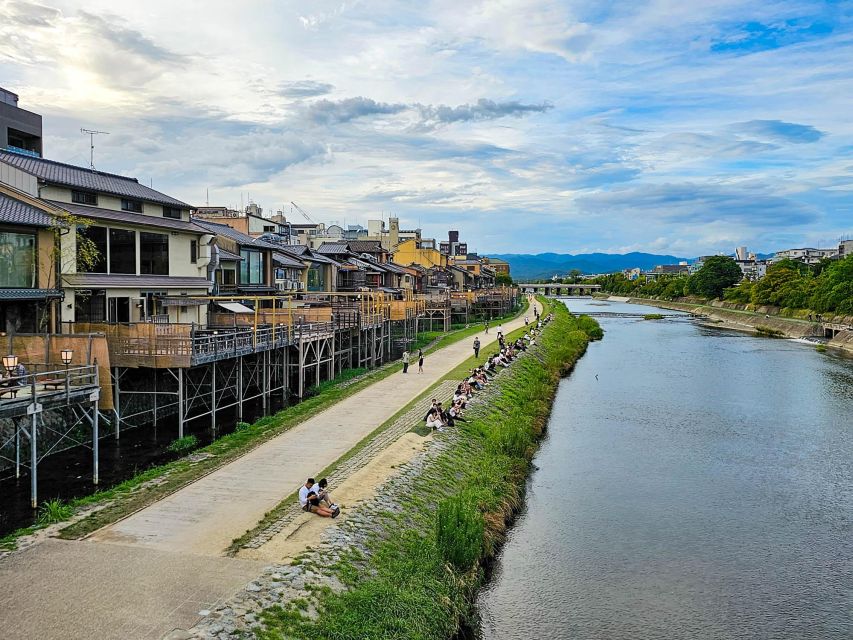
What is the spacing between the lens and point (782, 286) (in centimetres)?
10744

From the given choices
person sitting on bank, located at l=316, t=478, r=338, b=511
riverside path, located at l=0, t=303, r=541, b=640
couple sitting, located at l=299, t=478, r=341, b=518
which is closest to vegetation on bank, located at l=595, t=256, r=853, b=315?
person sitting on bank, located at l=316, t=478, r=338, b=511

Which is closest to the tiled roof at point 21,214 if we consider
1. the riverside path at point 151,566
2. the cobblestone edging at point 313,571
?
the riverside path at point 151,566

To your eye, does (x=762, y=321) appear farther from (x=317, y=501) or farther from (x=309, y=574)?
(x=309, y=574)

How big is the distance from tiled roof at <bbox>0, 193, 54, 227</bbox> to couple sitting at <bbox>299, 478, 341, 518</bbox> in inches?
581

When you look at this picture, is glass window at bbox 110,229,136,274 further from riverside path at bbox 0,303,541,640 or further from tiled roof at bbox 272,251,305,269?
tiled roof at bbox 272,251,305,269

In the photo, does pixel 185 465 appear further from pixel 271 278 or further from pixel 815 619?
pixel 271 278

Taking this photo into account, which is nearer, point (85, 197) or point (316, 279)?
point (85, 197)

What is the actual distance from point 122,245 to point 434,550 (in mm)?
21056

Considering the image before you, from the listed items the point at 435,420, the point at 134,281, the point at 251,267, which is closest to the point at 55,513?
the point at 435,420

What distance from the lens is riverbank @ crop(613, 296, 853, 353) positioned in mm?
77500

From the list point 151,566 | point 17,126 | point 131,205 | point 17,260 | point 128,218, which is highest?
point 17,126

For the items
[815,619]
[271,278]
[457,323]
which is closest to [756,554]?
[815,619]

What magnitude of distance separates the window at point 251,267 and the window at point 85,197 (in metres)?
13.5

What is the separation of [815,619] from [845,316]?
7674 cm
